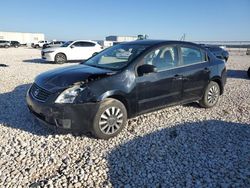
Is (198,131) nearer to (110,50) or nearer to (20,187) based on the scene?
(110,50)

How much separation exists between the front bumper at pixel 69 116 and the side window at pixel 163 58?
1.46 m

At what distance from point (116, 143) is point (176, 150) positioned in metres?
0.99

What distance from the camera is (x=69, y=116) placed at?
408 cm

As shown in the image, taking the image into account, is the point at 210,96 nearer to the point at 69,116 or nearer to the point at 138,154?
the point at 138,154

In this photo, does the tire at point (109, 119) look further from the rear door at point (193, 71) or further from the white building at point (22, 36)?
the white building at point (22, 36)

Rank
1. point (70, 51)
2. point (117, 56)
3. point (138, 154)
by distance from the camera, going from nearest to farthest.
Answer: point (138, 154) < point (117, 56) < point (70, 51)

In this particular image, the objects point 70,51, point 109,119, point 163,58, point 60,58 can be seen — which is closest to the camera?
point 109,119

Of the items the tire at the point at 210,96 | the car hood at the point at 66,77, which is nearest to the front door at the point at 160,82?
the car hood at the point at 66,77

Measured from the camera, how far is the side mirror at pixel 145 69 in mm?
4582

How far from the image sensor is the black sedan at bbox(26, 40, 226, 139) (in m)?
4.14

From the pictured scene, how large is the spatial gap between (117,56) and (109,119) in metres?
1.54

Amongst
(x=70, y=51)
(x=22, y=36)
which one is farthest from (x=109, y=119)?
(x=22, y=36)

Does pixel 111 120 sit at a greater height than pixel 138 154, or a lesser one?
greater

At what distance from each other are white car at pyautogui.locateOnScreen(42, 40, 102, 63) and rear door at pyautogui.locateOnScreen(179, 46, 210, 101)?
1143cm
